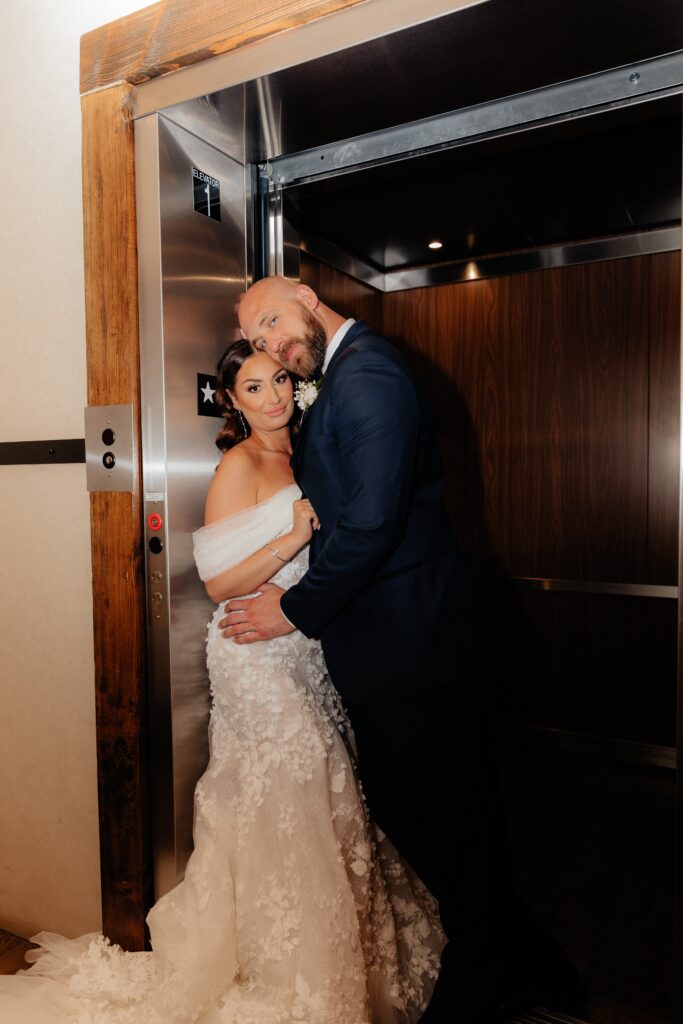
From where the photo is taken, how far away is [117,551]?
1.91 metres

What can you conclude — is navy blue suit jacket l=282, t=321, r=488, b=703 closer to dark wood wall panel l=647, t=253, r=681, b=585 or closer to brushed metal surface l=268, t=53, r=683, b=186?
brushed metal surface l=268, t=53, r=683, b=186

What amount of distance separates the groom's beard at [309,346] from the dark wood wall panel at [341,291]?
1488mm

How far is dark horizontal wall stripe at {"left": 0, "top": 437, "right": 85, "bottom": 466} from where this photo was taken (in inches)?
79.7

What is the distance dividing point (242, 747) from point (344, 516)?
65 centimetres

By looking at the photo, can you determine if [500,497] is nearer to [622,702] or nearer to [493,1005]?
[622,702]

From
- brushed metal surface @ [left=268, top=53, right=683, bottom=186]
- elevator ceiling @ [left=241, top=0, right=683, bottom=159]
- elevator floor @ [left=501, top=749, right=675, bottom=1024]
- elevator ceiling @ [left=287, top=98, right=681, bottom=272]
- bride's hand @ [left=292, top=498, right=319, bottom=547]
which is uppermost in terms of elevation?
elevator ceiling @ [left=287, top=98, right=681, bottom=272]

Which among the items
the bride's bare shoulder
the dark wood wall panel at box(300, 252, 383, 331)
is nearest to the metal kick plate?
the bride's bare shoulder

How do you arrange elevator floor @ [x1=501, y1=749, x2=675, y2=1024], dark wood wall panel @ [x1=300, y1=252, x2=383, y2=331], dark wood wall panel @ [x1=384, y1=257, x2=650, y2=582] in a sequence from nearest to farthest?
elevator floor @ [x1=501, y1=749, x2=675, y2=1024] < dark wood wall panel @ [x1=300, y1=252, x2=383, y2=331] < dark wood wall panel @ [x1=384, y1=257, x2=650, y2=582]

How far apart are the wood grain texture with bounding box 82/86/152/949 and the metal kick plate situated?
0.03 m

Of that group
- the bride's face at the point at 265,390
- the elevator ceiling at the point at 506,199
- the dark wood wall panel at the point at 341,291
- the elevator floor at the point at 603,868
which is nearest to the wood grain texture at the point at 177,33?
the elevator ceiling at the point at 506,199

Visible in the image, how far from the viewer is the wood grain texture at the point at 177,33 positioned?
160 centimetres

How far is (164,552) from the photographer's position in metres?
1.86

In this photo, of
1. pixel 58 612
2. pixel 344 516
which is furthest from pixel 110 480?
pixel 344 516

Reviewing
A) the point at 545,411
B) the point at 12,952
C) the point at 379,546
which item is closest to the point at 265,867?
the point at 379,546
